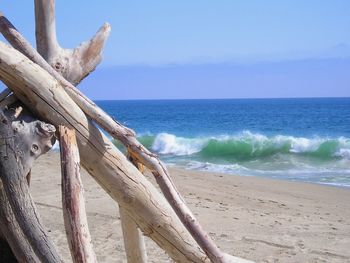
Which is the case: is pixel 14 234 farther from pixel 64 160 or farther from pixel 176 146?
pixel 176 146

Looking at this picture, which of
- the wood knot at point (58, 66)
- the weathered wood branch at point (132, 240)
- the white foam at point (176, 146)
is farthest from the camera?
the white foam at point (176, 146)

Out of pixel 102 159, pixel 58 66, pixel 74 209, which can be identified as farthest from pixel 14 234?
pixel 58 66

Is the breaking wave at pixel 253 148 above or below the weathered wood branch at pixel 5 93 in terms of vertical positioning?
below

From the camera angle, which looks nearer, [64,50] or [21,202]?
[21,202]

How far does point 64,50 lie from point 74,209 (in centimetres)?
99

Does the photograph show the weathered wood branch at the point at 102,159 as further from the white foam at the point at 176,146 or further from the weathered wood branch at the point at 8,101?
the white foam at the point at 176,146

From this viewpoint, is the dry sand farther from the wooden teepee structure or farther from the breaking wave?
the breaking wave

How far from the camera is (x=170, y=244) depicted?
2.76 m

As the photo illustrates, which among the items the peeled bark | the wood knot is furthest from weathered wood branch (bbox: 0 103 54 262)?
the wood knot

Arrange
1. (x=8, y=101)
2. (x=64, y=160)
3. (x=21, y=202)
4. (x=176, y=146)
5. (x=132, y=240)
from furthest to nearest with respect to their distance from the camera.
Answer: (x=176, y=146), (x=132, y=240), (x=8, y=101), (x=64, y=160), (x=21, y=202)

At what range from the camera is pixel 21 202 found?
2.31 metres

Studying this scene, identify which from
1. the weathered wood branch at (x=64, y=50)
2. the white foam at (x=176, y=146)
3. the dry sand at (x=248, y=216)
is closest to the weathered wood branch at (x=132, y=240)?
the weathered wood branch at (x=64, y=50)

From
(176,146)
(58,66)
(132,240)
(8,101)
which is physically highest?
(58,66)

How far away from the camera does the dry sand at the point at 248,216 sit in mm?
6562
